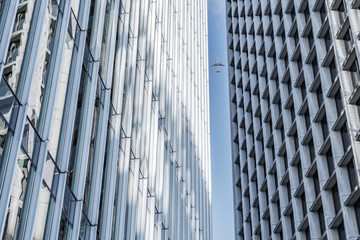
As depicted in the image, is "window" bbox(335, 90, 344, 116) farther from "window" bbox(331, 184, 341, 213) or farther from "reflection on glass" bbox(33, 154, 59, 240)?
"reflection on glass" bbox(33, 154, 59, 240)

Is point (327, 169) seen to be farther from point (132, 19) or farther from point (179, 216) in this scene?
point (132, 19)

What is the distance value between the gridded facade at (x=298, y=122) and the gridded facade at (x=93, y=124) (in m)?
9.21

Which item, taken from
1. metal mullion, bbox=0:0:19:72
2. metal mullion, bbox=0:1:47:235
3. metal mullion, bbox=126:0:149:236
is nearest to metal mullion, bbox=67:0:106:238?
metal mullion, bbox=0:1:47:235

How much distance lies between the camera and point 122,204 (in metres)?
29.3

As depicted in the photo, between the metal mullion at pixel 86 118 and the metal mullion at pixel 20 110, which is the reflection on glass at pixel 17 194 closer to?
the metal mullion at pixel 20 110

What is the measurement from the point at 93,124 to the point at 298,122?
29.0 meters

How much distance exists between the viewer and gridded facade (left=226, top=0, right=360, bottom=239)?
43.6m

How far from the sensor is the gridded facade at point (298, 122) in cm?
4356

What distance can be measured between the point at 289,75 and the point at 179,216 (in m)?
21.2

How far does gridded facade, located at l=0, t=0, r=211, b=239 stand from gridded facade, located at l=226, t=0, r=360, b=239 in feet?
30.2

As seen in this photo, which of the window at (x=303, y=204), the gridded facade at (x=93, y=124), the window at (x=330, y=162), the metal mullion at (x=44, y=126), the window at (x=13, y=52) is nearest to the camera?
the metal mullion at (x=44, y=126)

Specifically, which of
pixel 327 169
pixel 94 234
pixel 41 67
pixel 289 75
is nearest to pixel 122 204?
pixel 94 234

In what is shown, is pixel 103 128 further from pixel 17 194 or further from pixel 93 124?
pixel 17 194

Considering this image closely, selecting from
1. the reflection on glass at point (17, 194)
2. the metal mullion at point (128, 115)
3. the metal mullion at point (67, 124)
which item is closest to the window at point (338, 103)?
the metal mullion at point (128, 115)
